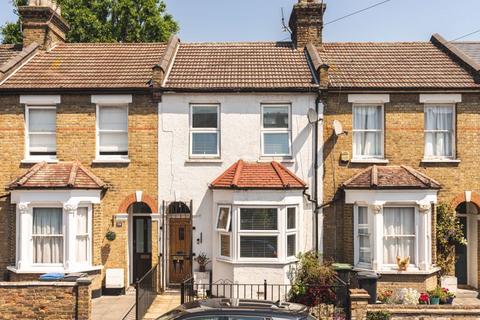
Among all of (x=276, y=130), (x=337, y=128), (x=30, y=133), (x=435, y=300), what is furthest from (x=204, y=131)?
(x=435, y=300)

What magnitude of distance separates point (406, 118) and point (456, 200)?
121 inches

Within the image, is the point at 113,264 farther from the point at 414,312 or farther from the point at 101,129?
the point at 414,312

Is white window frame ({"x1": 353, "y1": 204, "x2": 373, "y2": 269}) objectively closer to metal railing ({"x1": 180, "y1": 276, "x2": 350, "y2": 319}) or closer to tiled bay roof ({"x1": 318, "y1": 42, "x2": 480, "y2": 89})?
metal railing ({"x1": 180, "y1": 276, "x2": 350, "y2": 319})

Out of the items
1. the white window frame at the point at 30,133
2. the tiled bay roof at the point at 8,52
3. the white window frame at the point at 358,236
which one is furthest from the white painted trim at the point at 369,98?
the tiled bay roof at the point at 8,52

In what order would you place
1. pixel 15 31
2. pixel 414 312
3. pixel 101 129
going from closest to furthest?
1. pixel 414 312
2. pixel 101 129
3. pixel 15 31

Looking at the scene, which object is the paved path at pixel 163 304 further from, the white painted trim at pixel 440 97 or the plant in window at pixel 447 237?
the white painted trim at pixel 440 97

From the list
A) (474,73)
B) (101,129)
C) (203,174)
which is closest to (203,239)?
(203,174)

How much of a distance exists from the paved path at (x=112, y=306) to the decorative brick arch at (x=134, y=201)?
2.69m

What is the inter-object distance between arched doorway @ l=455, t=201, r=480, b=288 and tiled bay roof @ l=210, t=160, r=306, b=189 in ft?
19.8

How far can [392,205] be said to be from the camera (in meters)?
14.4

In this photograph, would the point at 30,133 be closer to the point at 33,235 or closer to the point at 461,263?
the point at 33,235

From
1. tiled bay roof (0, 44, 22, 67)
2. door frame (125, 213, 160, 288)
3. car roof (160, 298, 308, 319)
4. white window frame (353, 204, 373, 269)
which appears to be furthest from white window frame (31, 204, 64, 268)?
white window frame (353, 204, 373, 269)

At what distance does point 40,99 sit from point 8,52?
14.4 ft

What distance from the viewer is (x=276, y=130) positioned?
15266 mm
